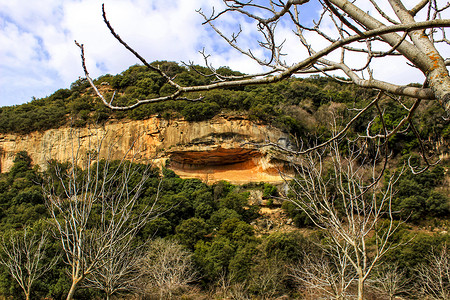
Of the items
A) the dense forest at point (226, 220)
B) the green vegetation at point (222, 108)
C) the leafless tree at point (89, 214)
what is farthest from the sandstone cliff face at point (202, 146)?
the leafless tree at point (89, 214)

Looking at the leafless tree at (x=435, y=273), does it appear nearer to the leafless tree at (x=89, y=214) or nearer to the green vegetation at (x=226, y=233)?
the green vegetation at (x=226, y=233)

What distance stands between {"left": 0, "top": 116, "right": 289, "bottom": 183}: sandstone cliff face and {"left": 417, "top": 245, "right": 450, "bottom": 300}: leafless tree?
54.3ft

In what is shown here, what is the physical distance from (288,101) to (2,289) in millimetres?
34796

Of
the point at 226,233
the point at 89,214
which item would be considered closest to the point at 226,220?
the point at 226,233

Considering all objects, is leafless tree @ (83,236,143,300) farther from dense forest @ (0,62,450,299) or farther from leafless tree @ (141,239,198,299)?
leafless tree @ (141,239,198,299)

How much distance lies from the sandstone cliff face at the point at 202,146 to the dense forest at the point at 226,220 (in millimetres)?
1271

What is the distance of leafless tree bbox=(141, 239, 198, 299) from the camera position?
1569 centimetres

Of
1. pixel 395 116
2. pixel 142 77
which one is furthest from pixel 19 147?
pixel 395 116

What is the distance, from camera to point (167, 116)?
3344 cm

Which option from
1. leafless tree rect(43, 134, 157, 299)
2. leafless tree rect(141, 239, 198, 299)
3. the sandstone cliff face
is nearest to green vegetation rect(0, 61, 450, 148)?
the sandstone cliff face

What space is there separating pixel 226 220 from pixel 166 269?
7.45m

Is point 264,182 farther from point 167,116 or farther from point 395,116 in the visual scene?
point 395,116

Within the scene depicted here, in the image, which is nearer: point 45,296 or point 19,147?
point 45,296

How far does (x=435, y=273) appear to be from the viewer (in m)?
14.1
